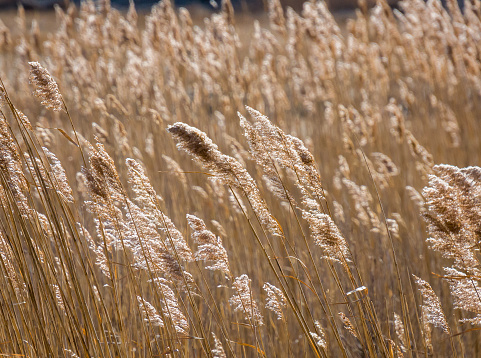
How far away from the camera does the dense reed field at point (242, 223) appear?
3.40ft

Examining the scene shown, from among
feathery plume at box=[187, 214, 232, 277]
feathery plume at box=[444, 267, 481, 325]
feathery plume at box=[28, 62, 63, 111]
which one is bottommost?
feathery plume at box=[444, 267, 481, 325]

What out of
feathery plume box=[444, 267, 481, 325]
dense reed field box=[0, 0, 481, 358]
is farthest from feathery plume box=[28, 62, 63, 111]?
feathery plume box=[444, 267, 481, 325]

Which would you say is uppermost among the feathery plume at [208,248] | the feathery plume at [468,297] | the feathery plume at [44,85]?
the feathery plume at [44,85]

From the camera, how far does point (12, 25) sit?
18.4 meters

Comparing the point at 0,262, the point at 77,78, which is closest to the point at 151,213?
the point at 0,262

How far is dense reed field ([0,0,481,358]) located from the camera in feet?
3.40

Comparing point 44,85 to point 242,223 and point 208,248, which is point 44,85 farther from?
point 242,223

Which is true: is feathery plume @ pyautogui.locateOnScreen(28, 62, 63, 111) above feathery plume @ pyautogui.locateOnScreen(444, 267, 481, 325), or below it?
above

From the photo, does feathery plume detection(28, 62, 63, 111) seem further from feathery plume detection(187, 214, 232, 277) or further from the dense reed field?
feathery plume detection(187, 214, 232, 277)

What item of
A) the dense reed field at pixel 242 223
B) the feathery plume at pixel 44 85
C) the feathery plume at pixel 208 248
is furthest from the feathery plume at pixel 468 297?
the feathery plume at pixel 44 85

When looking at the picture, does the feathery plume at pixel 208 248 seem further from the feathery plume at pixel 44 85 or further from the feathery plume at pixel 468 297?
the feathery plume at pixel 468 297

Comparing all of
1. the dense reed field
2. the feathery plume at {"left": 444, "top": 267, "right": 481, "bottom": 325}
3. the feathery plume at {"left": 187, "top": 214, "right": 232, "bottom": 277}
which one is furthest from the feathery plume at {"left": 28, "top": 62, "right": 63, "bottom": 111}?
the feathery plume at {"left": 444, "top": 267, "right": 481, "bottom": 325}

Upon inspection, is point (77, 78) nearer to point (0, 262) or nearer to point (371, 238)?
point (371, 238)

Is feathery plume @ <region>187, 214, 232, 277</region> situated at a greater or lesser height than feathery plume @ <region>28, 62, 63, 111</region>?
lesser
